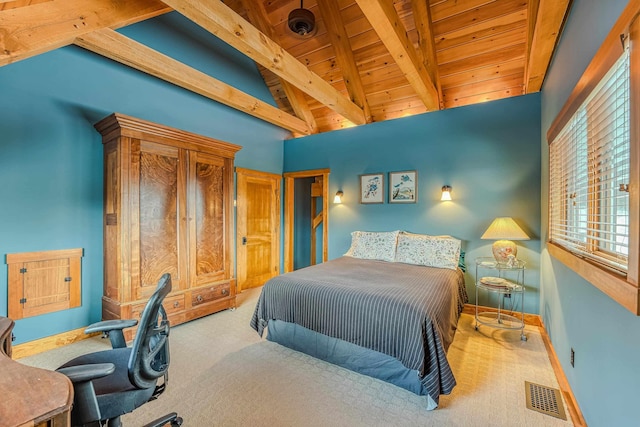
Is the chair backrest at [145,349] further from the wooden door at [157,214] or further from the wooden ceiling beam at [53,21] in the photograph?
the wooden ceiling beam at [53,21]

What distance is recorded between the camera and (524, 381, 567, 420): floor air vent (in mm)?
1771

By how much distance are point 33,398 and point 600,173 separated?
2.50 meters

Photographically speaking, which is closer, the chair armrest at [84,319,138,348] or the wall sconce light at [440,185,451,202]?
the chair armrest at [84,319,138,348]

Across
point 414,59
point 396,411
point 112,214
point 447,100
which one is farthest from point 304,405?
point 447,100

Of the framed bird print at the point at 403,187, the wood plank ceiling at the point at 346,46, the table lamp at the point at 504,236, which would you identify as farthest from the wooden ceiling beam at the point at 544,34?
the framed bird print at the point at 403,187

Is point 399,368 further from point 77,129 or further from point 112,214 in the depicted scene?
point 77,129

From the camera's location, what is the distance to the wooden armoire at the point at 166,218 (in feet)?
8.85

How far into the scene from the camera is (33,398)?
2.56ft

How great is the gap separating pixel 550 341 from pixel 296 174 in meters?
4.16

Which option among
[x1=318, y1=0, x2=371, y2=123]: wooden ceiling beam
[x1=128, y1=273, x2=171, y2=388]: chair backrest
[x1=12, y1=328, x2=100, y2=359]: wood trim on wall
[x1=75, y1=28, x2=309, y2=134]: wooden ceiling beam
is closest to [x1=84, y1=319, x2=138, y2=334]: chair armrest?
[x1=128, y1=273, x2=171, y2=388]: chair backrest

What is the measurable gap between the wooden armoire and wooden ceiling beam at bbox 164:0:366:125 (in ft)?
3.77

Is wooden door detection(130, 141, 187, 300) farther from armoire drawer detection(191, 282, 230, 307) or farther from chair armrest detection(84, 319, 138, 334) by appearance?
chair armrest detection(84, 319, 138, 334)

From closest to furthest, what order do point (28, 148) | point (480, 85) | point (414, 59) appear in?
point (28, 148) < point (414, 59) < point (480, 85)

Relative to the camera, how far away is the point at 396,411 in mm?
1790
